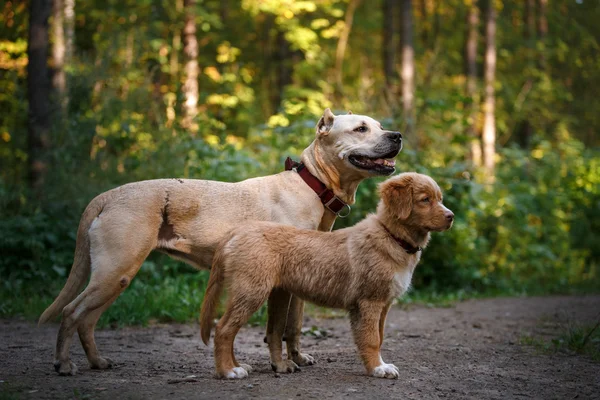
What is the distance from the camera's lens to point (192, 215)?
236 inches

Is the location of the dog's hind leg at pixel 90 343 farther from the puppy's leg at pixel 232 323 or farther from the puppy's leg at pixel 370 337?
the puppy's leg at pixel 370 337

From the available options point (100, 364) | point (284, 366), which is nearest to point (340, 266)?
point (284, 366)

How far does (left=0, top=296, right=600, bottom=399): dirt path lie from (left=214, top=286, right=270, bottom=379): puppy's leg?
0.43 feet

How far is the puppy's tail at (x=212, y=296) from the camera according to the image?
5.37 meters

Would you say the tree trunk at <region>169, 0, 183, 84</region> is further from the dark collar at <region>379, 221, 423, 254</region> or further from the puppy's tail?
the dark collar at <region>379, 221, 423, 254</region>

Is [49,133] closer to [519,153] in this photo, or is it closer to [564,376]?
[564,376]

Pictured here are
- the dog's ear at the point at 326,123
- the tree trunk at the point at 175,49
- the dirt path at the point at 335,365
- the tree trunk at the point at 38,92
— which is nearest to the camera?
the dirt path at the point at 335,365

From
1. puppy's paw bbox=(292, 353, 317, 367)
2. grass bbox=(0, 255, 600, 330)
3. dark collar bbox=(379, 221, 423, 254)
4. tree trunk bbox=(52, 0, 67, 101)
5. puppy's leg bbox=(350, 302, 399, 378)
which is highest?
tree trunk bbox=(52, 0, 67, 101)

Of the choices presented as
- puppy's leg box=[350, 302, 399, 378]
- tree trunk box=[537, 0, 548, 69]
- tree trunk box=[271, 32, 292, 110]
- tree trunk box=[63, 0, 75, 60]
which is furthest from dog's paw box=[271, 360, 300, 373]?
tree trunk box=[537, 0, 548, 69]

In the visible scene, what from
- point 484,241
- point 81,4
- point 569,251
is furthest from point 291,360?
point 81,4

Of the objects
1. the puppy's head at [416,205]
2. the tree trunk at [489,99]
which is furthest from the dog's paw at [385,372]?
the tree trunk at [489,99]

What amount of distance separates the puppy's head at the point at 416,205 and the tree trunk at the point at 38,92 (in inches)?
266

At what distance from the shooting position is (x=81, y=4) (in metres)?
19.5

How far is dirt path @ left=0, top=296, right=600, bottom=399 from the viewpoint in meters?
4.97
